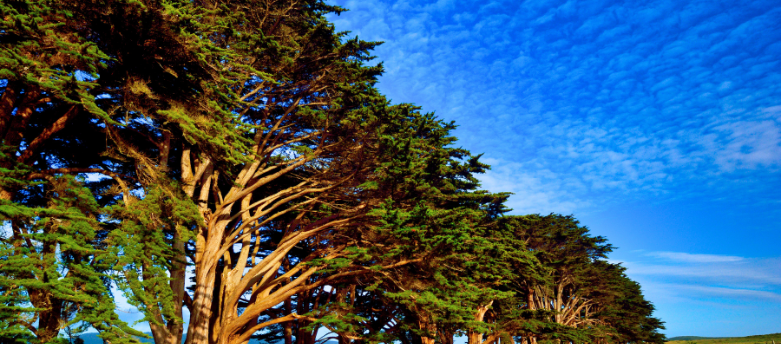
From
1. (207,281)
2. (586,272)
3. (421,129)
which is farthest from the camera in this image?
(586,272)

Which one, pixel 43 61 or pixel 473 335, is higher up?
pixel 43 61

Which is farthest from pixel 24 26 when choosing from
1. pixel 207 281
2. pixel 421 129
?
pixel 421 129

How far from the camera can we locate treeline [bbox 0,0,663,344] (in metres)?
6.98

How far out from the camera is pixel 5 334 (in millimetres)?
6184

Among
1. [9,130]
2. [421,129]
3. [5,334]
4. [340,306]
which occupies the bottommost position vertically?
[5,334]

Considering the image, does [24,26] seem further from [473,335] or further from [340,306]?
[473,335]

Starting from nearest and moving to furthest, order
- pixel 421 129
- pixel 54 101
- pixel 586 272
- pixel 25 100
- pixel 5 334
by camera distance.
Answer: pixel 5 334 < pixel 25 100 < pixel 54 101 < pixel 421 129 < pixel 586 272

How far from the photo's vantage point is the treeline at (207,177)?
22.9 ft

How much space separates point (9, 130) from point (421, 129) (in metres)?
14.9

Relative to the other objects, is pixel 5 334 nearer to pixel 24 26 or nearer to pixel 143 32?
pixel 24 26

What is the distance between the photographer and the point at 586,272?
30984 mm

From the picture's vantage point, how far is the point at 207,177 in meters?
12.6

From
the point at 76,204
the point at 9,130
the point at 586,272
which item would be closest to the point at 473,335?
the point at 586,272

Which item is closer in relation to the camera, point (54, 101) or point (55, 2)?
point (55, 2)
